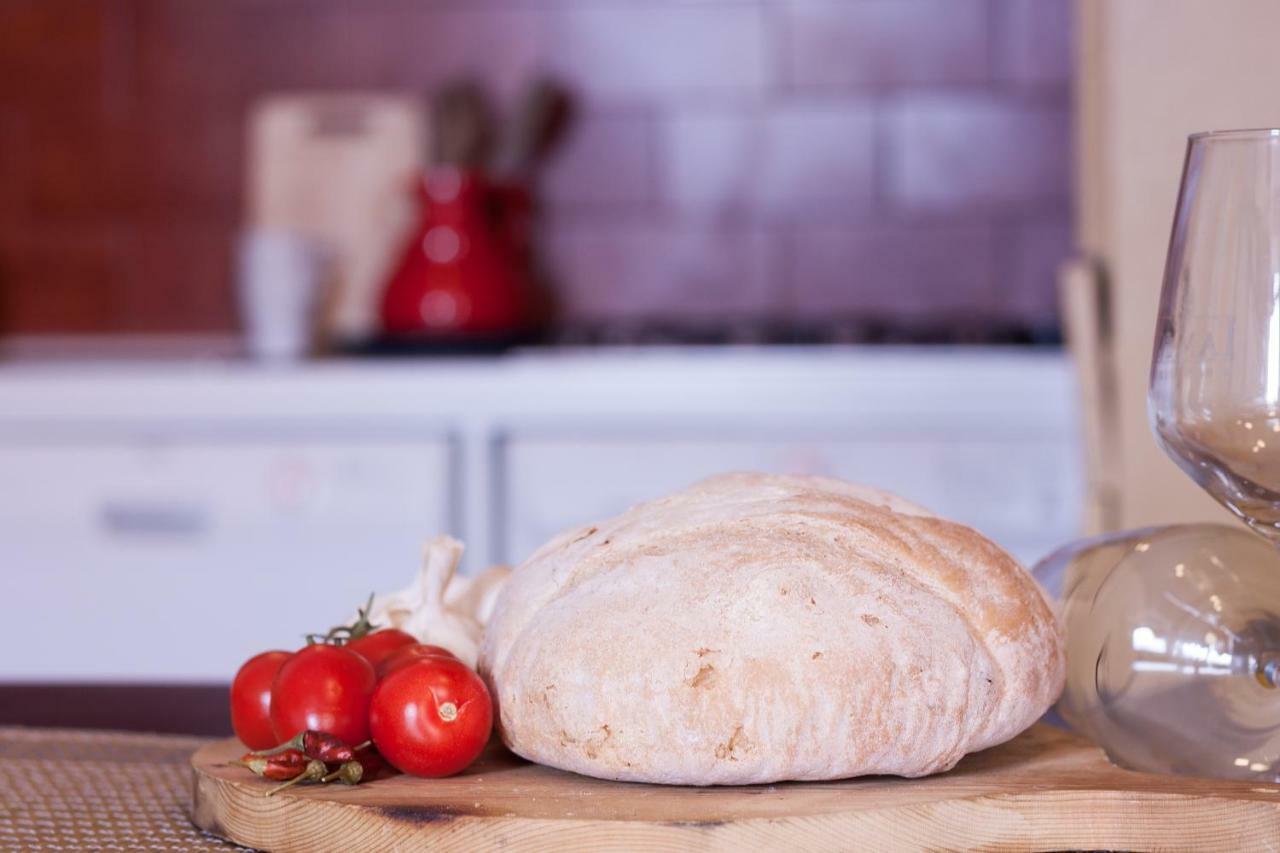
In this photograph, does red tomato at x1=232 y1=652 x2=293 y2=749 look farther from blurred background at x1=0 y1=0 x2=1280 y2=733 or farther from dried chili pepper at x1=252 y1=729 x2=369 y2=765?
blurred background at x1=0 y1=0 x2=1280 y2=733

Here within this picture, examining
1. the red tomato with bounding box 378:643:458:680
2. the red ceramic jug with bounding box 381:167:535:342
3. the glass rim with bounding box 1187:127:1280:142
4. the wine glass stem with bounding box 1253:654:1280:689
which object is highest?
the glass rim with bounding box 1187:127:1280:142

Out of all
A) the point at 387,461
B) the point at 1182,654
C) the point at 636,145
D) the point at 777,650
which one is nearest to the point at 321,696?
the point at 777,650

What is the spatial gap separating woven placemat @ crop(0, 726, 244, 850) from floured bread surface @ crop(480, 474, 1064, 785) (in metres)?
0.15

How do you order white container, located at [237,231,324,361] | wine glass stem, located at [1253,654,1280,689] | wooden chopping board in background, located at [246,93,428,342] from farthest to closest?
wooden chopping board in background, located at [246,93,428,342], white container, located at [237,231,324,361], wine glass stem, located at [1253,654,1280,689]

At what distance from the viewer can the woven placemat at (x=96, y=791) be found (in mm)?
622

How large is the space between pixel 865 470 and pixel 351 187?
96 cm

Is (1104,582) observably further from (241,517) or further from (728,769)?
(241,517)

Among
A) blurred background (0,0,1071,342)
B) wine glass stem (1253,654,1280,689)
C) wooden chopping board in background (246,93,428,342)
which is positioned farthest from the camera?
blurred background (0,0,1071,342)

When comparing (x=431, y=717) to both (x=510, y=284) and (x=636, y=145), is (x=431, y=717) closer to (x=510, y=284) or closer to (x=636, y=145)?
(x=510, y=284)

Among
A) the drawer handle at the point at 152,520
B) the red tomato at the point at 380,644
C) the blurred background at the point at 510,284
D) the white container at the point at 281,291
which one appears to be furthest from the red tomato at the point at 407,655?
the white container at the point at 281,291

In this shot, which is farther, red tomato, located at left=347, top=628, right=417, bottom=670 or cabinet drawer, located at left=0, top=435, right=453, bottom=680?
cabinet drawer, located at left=0, top=435, right=453, bottom=680

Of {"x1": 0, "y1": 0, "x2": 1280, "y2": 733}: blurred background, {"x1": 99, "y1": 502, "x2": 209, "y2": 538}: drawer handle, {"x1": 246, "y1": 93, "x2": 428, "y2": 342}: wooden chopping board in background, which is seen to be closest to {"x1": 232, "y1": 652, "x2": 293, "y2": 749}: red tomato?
{"x1": 0, "y1": 0, "x2": 1280, "y2": 733}: blurred background

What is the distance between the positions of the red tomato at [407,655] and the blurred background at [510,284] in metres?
0.83

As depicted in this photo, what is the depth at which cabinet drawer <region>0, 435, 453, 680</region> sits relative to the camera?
1955mm
